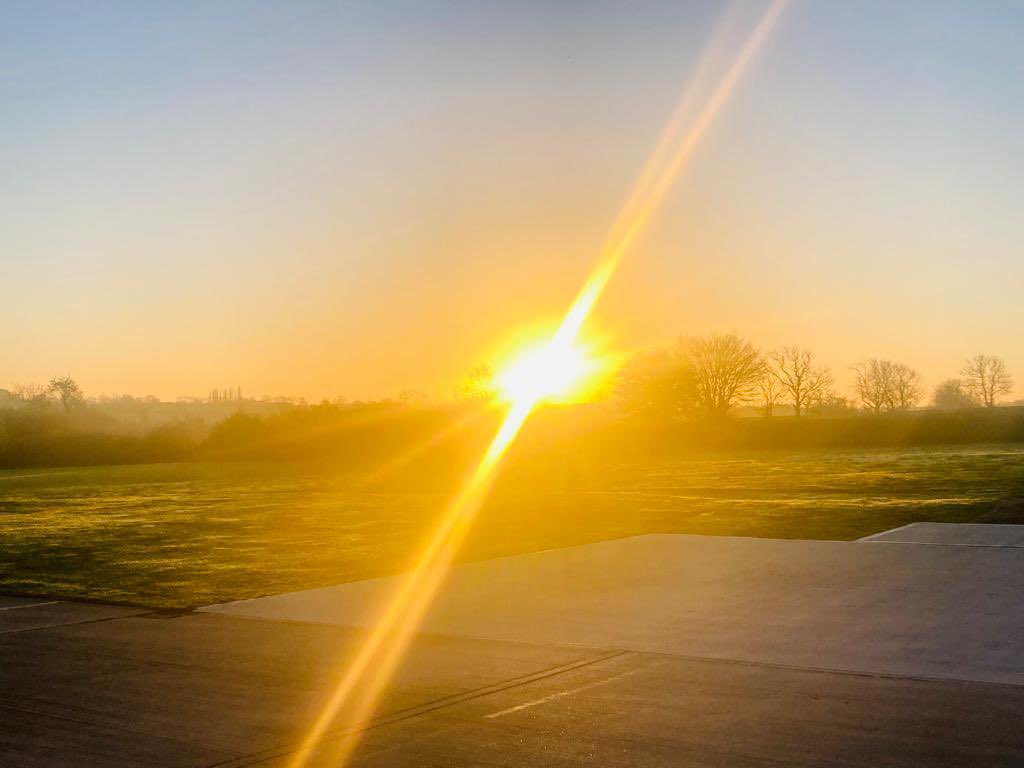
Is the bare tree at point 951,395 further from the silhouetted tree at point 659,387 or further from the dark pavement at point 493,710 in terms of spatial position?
the dark pavement at point 493,710

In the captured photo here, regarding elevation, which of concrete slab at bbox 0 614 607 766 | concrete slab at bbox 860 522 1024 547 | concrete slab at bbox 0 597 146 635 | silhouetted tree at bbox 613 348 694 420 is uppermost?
silhouetted tree at bbox 613 348 694 420

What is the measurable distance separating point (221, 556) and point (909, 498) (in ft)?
44.8

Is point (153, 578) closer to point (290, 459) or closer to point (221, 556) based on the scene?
point (221, 556)

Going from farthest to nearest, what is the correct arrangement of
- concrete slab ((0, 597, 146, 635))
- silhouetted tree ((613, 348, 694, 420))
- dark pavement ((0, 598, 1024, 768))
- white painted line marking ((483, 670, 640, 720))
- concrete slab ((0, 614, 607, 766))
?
silhouetted tree ((613, 348, 694, 420))
concrete slab ((0, 597, 146, 635))
white painted line marking ((483, 670, 640, 720))
concrete slab ((0, 614, 607, 766))
dark pavement ((0, 598, 1024, 768))

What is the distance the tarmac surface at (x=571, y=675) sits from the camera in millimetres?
4973

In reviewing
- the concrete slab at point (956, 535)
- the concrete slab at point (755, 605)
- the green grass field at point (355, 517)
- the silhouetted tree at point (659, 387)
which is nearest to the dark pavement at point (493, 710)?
the concrete slab at point (755, 605)

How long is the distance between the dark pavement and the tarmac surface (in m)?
0.02

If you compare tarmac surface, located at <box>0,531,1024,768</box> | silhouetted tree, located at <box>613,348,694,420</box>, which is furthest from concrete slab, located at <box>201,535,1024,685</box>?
silhouetted tree, located at <box>613,348,694,420</box>

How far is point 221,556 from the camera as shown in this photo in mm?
13211

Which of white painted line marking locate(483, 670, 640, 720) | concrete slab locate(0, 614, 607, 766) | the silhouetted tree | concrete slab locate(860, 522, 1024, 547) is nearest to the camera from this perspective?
concrete slab locate(0, 614, 607, 766)

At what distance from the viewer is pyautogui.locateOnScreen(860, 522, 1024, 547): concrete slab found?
12570 millimetres

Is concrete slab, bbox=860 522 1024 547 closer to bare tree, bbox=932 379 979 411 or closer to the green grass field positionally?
the green grass field

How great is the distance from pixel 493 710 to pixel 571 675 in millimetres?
883

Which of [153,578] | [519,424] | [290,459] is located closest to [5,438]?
[290,459]
